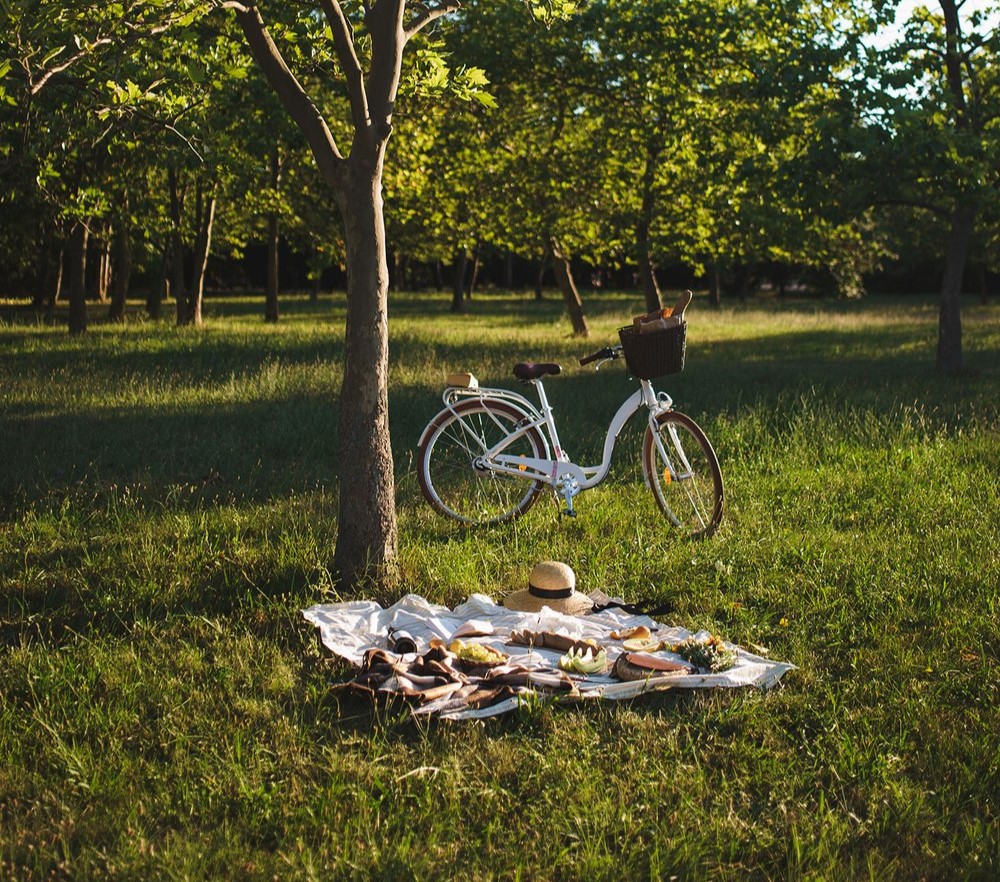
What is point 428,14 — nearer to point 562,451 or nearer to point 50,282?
point 562,451

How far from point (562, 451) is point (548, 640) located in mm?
2072

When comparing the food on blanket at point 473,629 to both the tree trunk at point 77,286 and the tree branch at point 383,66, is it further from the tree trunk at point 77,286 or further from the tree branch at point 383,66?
the tree trunk at point 77,286

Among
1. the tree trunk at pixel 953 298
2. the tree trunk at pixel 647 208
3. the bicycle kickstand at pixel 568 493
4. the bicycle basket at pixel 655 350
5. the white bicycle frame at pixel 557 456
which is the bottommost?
the bicycle kickstand at pixel 568 493

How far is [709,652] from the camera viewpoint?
14.7ft

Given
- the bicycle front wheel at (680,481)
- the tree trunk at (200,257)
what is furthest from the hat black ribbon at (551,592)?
the tree trunk at (200,257)

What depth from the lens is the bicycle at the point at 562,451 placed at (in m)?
6.37

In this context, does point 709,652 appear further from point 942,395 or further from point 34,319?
point 34,319

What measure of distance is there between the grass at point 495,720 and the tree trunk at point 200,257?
47.6ft

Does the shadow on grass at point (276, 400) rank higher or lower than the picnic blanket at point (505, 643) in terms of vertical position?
higher

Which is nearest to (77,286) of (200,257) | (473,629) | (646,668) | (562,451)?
(200,257)

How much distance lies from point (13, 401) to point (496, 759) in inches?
367

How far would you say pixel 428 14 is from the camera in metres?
6.04

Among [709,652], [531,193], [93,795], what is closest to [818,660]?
[709,652]

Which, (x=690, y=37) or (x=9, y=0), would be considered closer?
(x=9, y=0)
